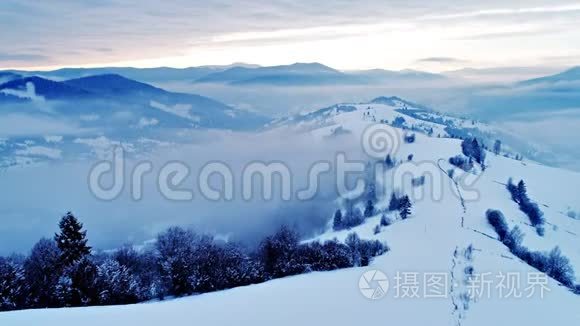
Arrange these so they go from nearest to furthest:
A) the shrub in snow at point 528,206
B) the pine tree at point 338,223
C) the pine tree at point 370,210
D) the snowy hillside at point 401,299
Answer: the snowy hillside at point 401,299
the shrub in snow at point 528,206
the pine tree at point 338,223
the pine tree at point 370,210

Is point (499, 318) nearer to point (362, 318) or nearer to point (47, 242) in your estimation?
point (362, 318)

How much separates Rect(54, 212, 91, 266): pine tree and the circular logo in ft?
64.1

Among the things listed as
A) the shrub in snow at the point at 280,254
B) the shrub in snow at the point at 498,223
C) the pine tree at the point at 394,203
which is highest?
the shrub in snow at the point at 280,254

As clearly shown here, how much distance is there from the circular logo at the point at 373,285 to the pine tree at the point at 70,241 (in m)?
19.5

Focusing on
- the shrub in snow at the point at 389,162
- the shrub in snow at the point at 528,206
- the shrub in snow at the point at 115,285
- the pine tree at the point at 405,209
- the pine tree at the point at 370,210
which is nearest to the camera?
the shrub in snow at the point at 115,285

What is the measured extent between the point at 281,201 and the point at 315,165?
127 feet

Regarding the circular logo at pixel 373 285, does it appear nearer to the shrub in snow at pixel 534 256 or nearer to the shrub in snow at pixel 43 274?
the shrub in snow at pixel 43 274

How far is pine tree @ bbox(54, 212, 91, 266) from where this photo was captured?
34438mm

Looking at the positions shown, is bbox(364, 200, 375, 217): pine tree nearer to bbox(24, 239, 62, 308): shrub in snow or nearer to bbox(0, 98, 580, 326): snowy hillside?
bbox(0, 98, 580, 326): snowy hillside

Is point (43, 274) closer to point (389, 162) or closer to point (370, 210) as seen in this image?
point (370, 210)

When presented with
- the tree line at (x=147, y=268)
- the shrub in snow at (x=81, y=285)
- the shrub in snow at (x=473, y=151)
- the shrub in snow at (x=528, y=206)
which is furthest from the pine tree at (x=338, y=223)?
the shrub in snow at (x=81, y=285)

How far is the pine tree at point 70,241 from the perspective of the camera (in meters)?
34.4

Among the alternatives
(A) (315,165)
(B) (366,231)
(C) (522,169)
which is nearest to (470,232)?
(B) (366,231)

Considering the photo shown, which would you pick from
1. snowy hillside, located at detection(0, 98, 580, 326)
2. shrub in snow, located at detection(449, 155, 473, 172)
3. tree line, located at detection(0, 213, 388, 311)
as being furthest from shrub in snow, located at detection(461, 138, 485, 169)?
tree line, located at detection(0, 213, 388, 311)
